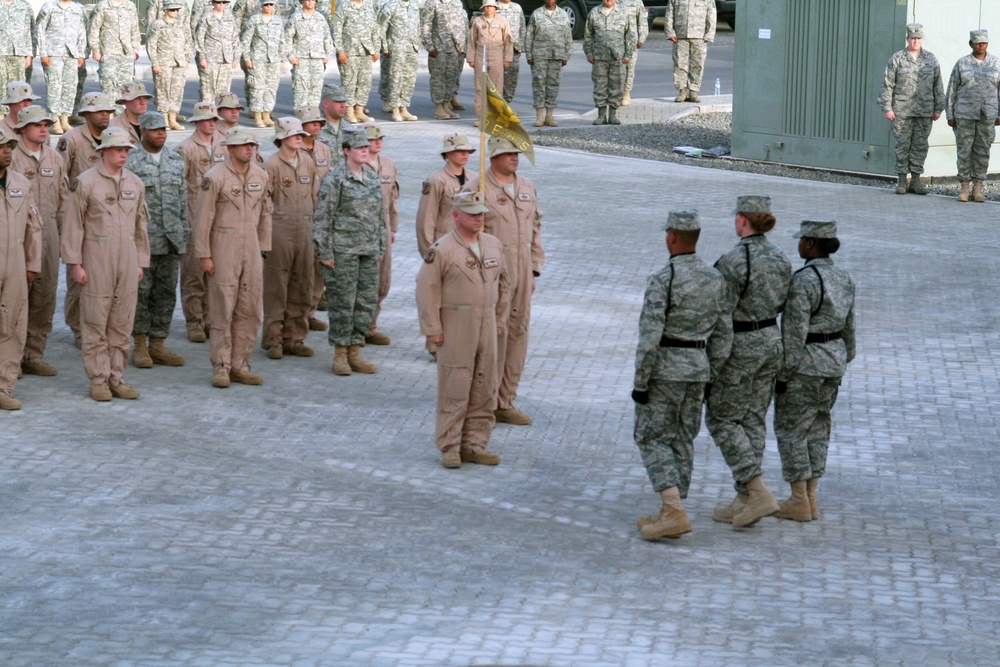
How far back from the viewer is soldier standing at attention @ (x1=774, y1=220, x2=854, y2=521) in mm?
9000

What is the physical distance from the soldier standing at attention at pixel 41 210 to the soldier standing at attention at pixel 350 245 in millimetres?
2000

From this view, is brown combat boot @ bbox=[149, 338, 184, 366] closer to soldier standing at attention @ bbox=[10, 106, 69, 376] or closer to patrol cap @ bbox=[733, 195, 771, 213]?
soldier standing at attention @ bbox=[10, 106, 69, 376]

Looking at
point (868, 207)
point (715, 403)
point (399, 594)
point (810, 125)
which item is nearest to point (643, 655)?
point (399, 594)

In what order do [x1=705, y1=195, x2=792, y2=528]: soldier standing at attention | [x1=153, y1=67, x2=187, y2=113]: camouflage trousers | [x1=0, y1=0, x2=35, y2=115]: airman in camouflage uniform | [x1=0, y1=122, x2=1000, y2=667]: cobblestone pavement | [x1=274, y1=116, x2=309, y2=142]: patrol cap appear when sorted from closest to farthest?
[x1=0, y1=122, x2=1000, y2=667]: cobblestone pavement < [x1=705, y1=195, x2=792, y2=528]: soldier standing at attention < [x1=274, y1=116, x2=309, y2=142]: patrol cap < [x1=0, y1=0, x2=35, y2=115]: airman in camouflage uniform < [x1=153, y1=67, x2=187, y2=113]: camouflage trousers

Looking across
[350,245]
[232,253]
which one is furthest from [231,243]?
[350,245]

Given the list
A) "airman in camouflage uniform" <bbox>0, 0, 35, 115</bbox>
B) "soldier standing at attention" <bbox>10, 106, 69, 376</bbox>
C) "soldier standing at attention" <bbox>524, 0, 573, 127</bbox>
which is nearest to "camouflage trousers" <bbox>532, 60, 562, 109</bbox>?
"soldier standing at attention" <bbox>524, 0, 573, 127</bbox>

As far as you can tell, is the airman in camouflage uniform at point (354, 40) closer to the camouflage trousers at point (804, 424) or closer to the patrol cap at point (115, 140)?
the patrol cap at point (115, 140)

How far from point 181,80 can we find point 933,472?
17.4m

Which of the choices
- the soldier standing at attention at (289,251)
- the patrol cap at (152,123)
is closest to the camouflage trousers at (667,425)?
the soldier standing at attention at (289,251)

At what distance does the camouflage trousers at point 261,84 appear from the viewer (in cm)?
2484

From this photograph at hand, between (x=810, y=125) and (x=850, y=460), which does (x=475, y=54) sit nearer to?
(x=810, y=125)

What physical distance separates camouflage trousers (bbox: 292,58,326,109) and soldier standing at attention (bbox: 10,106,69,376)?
13.3 m

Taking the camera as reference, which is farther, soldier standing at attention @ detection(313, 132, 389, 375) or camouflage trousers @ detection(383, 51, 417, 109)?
camouflage trousers @ detection(383, 51, 417, 109)

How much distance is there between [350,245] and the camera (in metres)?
12.4
